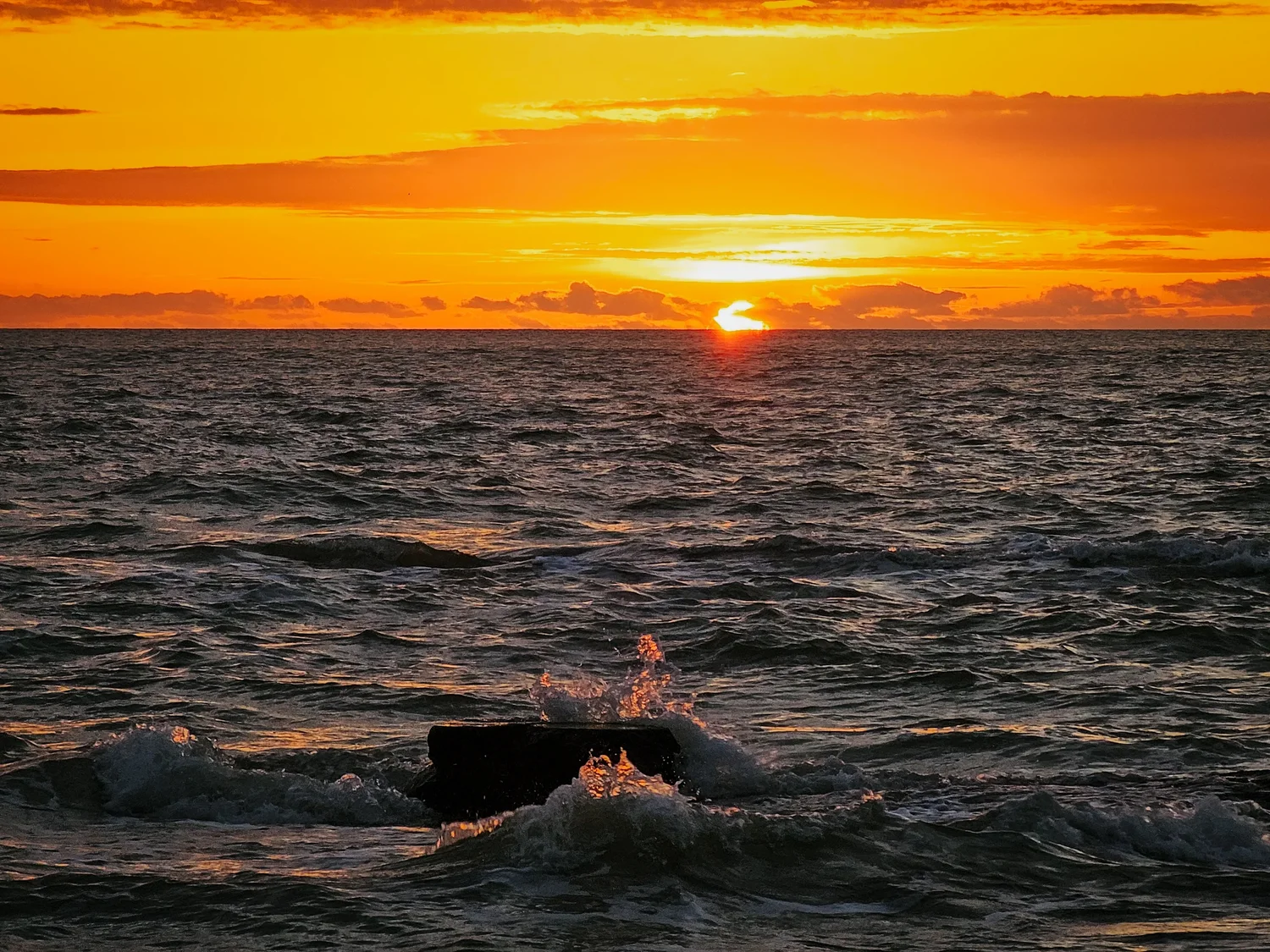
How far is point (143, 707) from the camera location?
1176 centimetres

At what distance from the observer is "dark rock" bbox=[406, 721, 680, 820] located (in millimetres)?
9016

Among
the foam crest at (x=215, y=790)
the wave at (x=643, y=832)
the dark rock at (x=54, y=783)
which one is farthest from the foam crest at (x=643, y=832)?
the dark rock at (x=54, y=783)

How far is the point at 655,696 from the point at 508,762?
301 centimetres

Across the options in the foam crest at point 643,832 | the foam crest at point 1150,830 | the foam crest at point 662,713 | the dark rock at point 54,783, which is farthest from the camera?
the foam crest at point 662,713

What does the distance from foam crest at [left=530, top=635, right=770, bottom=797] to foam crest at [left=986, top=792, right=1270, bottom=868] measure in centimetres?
175

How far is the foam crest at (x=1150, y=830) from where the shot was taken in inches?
319

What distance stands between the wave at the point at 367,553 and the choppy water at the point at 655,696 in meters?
0.09

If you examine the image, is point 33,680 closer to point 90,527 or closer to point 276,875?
point 276,875

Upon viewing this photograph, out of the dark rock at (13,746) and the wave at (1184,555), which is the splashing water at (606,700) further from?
the wave at (1184,555)

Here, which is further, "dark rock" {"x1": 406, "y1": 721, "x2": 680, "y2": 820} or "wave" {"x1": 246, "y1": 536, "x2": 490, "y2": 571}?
"wave" {"x1": 246, "y1": 536, "x2": 490, "y2": 571}

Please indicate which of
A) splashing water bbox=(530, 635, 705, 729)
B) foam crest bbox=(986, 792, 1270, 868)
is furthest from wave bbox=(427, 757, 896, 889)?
splashing water bbox=(530, 635, 705, 729)

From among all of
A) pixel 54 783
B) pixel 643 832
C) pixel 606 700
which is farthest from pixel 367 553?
pixel 643 832

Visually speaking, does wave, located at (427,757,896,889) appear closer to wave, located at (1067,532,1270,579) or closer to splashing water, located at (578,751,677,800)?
splashing water, located at (578,751,677,800)

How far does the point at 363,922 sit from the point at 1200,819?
472 cm
